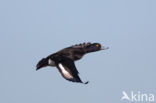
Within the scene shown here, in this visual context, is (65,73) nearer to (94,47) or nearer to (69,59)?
(69,59)

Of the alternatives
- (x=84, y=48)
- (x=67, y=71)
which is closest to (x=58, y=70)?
(x=67, y=71)

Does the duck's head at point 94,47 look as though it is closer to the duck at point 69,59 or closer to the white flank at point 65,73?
Result: the duck at point 69,59

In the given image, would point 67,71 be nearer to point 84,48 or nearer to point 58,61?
point 58,61

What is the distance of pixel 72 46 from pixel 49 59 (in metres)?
1.96

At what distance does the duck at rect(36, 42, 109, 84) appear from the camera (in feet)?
68.7

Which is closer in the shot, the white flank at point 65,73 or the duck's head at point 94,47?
the white flank at point 65,73

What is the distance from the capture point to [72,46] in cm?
2383

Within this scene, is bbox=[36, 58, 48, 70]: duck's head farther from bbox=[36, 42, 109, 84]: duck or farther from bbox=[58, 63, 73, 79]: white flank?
bbox=[58, 63, 73, 79]: white flank

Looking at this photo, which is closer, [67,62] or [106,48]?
[67,62]

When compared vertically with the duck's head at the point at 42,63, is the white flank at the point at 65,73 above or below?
below

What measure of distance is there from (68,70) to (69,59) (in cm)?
101

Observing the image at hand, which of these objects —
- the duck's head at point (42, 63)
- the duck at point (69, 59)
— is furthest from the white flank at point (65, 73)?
the duck's head at point (42, 63)

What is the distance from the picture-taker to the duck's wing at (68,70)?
67.7 ft

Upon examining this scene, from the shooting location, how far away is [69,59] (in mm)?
22156
